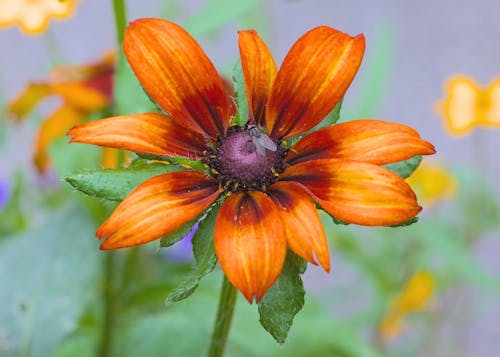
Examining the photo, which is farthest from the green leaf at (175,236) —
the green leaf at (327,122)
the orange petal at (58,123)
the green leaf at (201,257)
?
the orange petal at (58,123)

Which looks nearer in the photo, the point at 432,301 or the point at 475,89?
the point at 475,89

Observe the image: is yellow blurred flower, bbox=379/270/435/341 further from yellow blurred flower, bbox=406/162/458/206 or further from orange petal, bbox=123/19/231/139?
orange petal, bbox=123/19/231/139

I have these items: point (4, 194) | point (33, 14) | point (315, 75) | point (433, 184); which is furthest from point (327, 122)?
point (433, 184)

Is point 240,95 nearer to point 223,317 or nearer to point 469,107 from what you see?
point 223,317

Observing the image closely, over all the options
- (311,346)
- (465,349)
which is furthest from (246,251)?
(465,349)

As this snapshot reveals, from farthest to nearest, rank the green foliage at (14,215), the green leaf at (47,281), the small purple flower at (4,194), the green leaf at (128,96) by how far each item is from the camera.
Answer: the small purple flower at (4,194)
the green foliage at (14,215)
the green leaf at (47,281)
the green leaf at (128,96)

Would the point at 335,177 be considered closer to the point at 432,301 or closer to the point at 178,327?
the point at 178,327

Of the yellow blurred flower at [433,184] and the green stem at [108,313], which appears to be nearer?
the green stem at [108,313]

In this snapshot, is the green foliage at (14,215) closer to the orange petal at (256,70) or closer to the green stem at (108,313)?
the green stem at (108,313)
